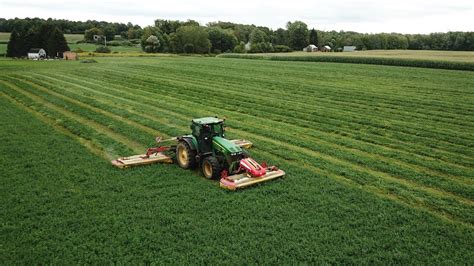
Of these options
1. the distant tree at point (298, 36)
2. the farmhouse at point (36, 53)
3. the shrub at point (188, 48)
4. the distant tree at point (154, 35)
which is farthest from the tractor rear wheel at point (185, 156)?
the distant tree at point (298, 36)

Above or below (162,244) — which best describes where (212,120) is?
above

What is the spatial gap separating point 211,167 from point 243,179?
1.01 meters

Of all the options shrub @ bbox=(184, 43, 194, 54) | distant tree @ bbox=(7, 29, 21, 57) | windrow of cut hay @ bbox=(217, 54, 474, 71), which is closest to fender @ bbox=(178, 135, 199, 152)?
windrow of cut hay @ bbox=(217, 54, 474, 71)

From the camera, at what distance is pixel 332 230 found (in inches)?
330

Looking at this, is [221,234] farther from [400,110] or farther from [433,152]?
[400,110]

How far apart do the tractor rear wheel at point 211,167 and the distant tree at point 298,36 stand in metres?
116

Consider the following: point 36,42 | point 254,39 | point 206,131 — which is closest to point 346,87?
point 206,131

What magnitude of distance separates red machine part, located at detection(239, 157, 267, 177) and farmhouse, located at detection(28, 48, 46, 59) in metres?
75.6

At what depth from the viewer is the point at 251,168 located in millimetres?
10789

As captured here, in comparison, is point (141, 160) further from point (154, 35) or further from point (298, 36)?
point (298, 36)

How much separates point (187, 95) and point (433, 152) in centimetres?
1689

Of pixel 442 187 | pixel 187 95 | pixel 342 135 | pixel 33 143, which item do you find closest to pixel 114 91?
pixel 187 95

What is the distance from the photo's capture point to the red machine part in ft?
35.3

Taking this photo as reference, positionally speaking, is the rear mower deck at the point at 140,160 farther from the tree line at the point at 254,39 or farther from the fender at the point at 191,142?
the tree line at the point at 254,39
